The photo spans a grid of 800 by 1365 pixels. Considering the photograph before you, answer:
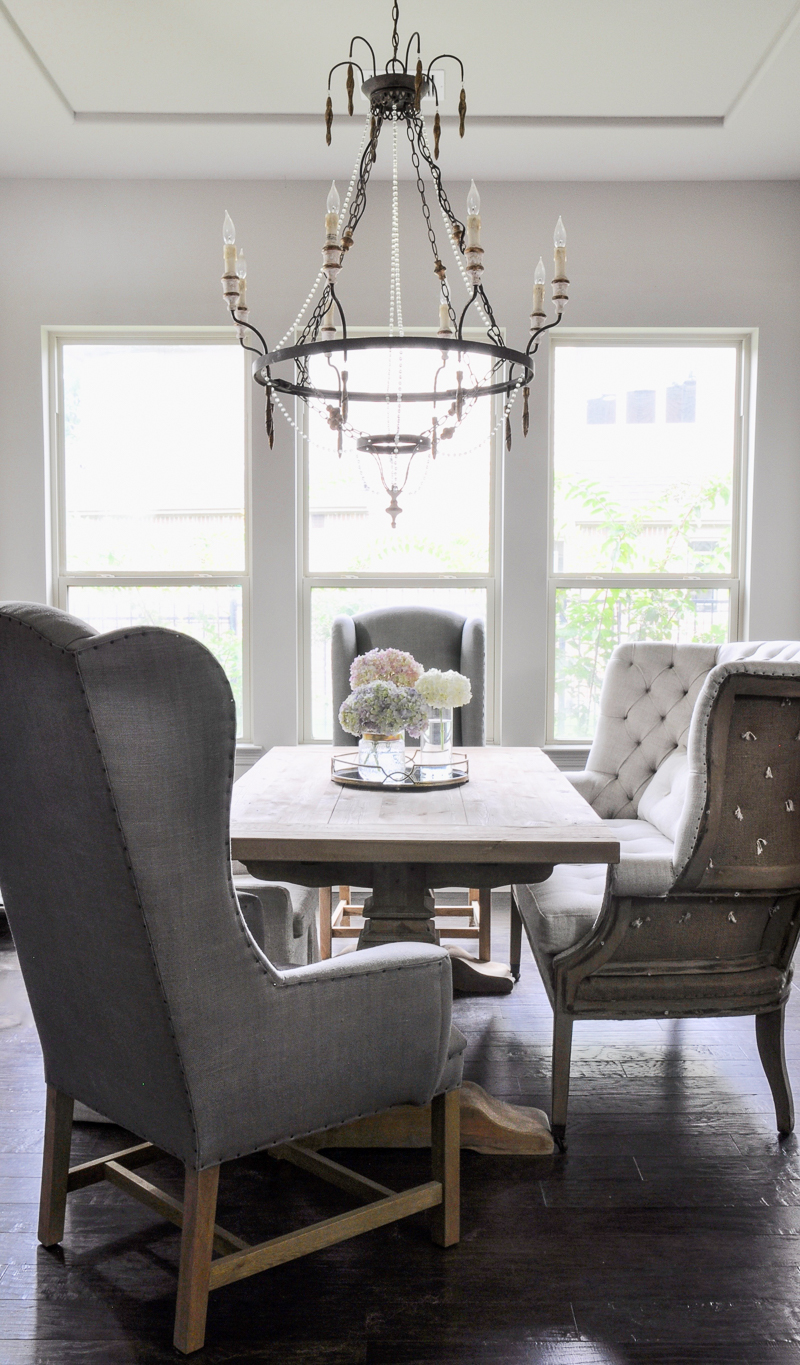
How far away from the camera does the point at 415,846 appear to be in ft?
6.24

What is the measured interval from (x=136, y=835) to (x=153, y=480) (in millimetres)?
3243

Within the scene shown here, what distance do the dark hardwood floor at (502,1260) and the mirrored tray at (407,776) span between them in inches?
28.3

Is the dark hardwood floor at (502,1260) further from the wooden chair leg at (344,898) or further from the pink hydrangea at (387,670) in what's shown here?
the wooden chair leg at (344,898)

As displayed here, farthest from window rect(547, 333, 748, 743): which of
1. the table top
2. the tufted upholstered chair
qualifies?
the tufted upholstered chair

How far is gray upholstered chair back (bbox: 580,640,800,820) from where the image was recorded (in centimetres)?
309

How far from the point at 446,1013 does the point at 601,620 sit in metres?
2.94

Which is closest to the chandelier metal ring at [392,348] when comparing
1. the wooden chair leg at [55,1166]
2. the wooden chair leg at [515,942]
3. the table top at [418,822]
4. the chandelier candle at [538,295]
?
the chandelier candle at [538,295]

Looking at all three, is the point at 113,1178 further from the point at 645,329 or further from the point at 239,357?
the point at 645,329

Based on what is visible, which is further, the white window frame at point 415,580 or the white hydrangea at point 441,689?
the white window frame at point 415,580

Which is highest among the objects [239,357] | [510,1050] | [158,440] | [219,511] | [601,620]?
[239,357]

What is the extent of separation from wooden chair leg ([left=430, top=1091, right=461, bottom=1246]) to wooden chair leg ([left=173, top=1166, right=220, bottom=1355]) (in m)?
0.44

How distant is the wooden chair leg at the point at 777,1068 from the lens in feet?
7.23

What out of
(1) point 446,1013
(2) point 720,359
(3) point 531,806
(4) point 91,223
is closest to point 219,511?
(4) point 91,223

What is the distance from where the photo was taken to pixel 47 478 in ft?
13.8
